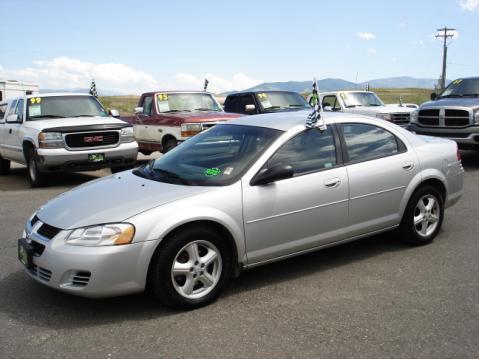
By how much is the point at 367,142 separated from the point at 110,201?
101 inches

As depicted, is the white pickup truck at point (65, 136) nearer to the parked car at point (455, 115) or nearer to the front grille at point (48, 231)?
the front grille at point (48, 231)

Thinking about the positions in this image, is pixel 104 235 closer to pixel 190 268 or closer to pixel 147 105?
pixel 190 268

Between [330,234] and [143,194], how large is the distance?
1722mm

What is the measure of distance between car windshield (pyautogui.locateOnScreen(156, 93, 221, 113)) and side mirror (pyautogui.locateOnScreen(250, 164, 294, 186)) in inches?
310

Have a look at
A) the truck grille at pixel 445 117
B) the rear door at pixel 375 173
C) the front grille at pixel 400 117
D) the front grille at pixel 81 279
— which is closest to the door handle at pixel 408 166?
the rear door at pixel 375 173

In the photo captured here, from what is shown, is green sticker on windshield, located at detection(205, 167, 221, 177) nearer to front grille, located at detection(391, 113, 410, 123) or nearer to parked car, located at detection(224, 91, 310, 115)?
parked car, located at detection(224, 91, 310, 115)

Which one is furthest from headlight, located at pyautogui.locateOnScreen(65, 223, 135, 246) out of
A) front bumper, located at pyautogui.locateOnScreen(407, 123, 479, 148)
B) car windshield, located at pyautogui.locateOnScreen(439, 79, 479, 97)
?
car windshield, located at pyautogui.locateOnScreen(439, 79, 479, 97)

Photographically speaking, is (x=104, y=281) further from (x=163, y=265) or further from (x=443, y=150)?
(x=443, y=150)

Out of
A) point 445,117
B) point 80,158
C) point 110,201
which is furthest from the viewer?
point 445,117

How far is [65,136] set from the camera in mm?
9656

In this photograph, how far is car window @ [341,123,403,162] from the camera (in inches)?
A: 203

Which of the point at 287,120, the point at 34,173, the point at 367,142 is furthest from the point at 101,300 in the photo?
the point at 34,173

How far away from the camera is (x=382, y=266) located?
200 inches

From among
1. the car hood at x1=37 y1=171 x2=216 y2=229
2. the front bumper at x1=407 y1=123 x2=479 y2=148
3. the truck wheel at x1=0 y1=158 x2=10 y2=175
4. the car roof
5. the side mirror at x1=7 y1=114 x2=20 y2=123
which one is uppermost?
the car roof
